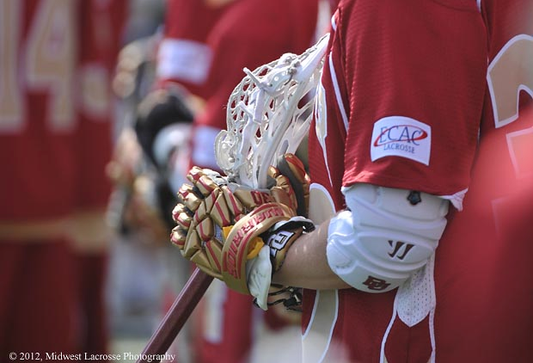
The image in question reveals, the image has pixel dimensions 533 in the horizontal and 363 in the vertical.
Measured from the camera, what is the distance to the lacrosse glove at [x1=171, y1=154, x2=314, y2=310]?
1.92 m

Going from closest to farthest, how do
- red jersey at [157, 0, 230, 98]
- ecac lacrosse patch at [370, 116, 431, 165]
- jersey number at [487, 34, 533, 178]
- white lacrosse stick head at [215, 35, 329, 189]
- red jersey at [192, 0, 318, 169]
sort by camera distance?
ecac lacrosse patch at [370, 116, 431, 165]
jersey number at [487, 34, 533, 178]
white lacrosse stick head at [215, 35, 329, 189]
red jersey at [192, 0, 318, 169]
red jersey at [157, 0, 230, 98]

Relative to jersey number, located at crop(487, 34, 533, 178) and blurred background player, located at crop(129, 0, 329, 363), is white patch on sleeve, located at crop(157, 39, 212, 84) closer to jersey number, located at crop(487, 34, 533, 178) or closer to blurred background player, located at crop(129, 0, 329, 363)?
blurred background player, located at crop(129, 0, 329, 363)

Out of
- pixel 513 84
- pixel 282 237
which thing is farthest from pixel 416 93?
pixel 282 237

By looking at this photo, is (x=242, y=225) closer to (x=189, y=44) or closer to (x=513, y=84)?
(x=513, y=84)

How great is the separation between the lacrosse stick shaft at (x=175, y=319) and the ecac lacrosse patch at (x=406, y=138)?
1.80 feet

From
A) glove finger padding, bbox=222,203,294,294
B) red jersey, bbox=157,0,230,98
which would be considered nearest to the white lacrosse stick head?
glove finger padding, bbox=222,203,294,294

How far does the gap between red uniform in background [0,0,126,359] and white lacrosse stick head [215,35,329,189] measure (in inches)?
81.2

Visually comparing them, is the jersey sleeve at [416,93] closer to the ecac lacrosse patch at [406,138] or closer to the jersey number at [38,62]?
the ecac lacrosse patch at [406,138]

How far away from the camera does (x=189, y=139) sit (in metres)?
3.81

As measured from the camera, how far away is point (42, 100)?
4.05 meters

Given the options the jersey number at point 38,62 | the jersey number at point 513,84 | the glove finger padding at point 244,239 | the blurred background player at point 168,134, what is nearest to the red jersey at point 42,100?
the jersey number at point 38,62

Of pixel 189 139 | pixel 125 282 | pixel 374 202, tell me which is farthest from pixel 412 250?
pixel 125 282

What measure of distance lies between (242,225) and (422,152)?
386mm

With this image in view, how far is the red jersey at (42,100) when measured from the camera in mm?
3945
